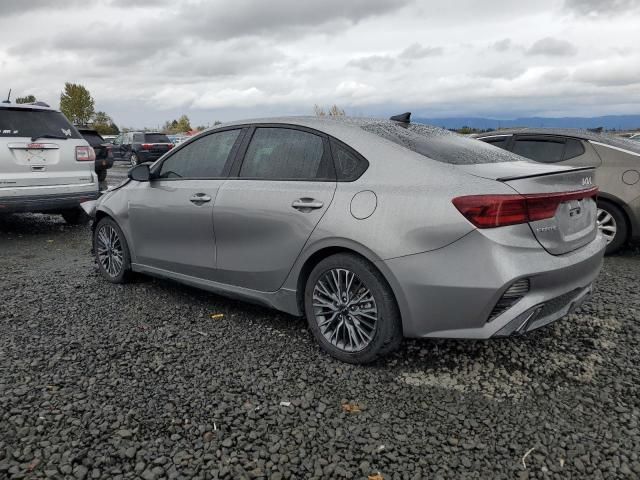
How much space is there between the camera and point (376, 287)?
307 cm

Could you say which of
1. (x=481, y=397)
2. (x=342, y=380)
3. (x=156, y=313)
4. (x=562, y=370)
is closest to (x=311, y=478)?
(x=342, y=380)

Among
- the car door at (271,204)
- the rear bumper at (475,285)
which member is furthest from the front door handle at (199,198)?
the rear bumper at (475,285)

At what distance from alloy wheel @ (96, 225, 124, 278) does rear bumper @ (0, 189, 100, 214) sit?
7.56 feet

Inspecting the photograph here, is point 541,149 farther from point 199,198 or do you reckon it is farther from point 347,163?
point 199,198

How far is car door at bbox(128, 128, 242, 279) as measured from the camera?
4.05m

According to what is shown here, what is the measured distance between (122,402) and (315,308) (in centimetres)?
126

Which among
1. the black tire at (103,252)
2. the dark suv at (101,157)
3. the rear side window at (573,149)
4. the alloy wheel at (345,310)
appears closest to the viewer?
the alloy wheel at (345,310)

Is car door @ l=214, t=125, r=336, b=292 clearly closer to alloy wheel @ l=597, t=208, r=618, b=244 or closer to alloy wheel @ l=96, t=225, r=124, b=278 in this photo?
alloy wheel @ l=96, t=225, r=124, b=278

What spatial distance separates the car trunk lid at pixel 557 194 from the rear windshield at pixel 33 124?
246 inches

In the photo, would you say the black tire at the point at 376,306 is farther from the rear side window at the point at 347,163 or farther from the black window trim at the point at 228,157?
the black window trim at the point at 228,157

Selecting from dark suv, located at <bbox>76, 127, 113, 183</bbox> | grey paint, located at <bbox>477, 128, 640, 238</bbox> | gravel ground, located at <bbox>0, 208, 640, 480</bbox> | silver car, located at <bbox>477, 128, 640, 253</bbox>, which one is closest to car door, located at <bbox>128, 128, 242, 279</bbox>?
gravel ground, located at <bbox>0, 208, 640, 480</bbox>

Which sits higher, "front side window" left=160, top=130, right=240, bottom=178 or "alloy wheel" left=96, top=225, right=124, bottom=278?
"front side window" left=160, top=130, right=240, bottom=178

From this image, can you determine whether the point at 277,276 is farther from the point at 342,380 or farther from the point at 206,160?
the point at 206,160

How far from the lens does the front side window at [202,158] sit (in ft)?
13.5
